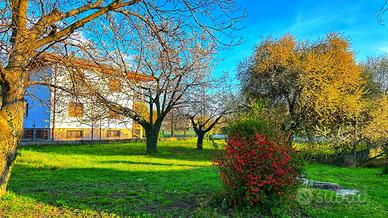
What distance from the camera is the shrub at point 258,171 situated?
5.43 meters

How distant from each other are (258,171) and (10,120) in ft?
14.2

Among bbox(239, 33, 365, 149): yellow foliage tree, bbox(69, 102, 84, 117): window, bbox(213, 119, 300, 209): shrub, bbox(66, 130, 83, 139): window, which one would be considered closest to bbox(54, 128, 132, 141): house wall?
bbox(66, 130, 83, 139): window

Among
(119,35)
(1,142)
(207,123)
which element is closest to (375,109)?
(207,123)

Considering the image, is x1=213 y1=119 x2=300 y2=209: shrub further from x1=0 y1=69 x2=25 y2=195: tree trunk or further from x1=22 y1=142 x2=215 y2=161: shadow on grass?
x1=22 y1=142 x2=215 y2=161: shadow on grass

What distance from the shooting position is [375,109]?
17469 millimetres

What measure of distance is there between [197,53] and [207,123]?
31.2ft

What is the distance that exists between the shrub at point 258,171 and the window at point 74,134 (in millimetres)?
23767

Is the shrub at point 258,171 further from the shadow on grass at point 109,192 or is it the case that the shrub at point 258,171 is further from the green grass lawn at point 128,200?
the shadow on grass at point 109,192

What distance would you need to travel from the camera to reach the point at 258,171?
5438 millimetres

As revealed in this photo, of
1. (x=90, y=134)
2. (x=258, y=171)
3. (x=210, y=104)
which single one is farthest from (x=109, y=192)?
(x=90, y=134)

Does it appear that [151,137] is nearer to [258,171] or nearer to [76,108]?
[76,108]

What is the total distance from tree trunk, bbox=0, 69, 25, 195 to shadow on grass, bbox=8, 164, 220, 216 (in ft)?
3.12

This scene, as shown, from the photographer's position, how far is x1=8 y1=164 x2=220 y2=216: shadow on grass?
546cm

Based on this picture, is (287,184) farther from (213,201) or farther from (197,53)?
(197,53)
